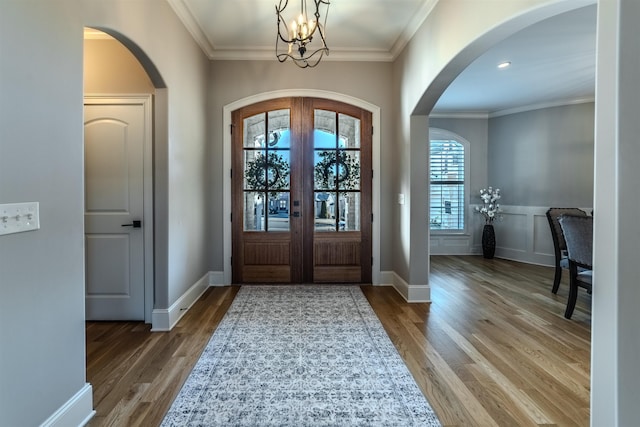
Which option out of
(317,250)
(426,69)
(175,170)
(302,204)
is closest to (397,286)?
(317,250)

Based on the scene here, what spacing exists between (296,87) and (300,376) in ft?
11.6

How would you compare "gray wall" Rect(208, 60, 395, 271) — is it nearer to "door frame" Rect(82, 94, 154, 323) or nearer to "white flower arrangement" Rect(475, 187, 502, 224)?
"door frame" Rect(82, 94, 154, 323)

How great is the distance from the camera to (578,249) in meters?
3.32

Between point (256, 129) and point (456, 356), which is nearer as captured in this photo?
point (456, 356)

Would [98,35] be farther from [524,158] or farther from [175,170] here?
[524,158]

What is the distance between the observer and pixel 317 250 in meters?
4.66

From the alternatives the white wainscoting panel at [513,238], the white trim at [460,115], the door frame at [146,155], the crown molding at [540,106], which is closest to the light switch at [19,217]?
the door frame at [146,155]

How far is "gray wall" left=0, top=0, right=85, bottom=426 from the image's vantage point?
142 centimetres

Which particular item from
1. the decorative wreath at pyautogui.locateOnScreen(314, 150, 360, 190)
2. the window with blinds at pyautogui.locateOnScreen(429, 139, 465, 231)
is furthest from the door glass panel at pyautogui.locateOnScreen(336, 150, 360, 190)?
the window with blinds at pyautogui.locateOnScreen(429, 139, 465, 231)

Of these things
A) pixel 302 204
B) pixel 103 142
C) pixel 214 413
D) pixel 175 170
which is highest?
pixel 103 142

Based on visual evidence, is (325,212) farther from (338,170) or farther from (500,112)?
(500,112)

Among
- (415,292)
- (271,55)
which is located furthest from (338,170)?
(415,292)

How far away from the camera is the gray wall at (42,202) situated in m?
1.42

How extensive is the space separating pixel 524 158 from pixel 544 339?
448 centimetres
